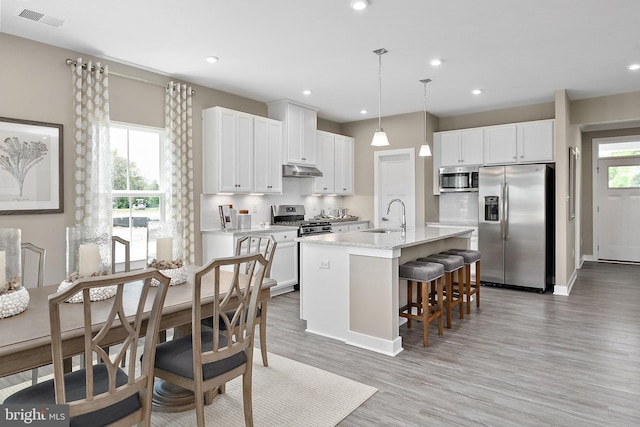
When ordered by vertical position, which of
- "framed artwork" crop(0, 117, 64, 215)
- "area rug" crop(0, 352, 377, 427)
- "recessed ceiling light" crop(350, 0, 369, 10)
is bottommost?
"area rug" crop(0, 352, 377, 427)

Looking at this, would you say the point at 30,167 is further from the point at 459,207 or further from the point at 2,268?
the point at 459,207

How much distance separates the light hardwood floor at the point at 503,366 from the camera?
7.78ft

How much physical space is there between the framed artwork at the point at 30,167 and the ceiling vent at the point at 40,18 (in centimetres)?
86

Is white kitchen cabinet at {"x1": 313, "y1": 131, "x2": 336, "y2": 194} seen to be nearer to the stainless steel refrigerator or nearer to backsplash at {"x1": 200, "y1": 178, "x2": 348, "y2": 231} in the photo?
backsplash at {"x1": 200, "y1": 178, "x2": 348, "y2": 231}

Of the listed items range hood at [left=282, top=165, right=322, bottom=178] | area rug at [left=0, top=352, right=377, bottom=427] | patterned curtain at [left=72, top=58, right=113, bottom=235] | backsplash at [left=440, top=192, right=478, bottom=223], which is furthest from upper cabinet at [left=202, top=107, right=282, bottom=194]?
backsplash at [left=440, top=192, right=478, bottom=223]

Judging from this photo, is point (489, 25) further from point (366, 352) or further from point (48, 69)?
point (48, 69)

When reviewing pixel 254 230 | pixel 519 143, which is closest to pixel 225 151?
pixel 254 230

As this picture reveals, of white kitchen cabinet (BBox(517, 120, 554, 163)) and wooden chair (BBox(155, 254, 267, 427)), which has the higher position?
white kitchen cabinet (BBox(517, 120, 554, 163))

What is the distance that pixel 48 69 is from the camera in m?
3.64

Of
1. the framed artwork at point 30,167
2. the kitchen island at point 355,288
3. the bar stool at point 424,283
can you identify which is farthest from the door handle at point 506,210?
the framed artwork at point 30,167

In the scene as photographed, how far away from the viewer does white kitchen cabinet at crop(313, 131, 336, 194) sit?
6578mm

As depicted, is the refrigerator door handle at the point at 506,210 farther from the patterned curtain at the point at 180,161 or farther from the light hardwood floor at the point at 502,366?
the patterned curtain at the point at 180,161

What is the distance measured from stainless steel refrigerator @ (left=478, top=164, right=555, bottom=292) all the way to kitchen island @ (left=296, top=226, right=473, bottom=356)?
2307 mm

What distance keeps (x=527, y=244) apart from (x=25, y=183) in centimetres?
590
